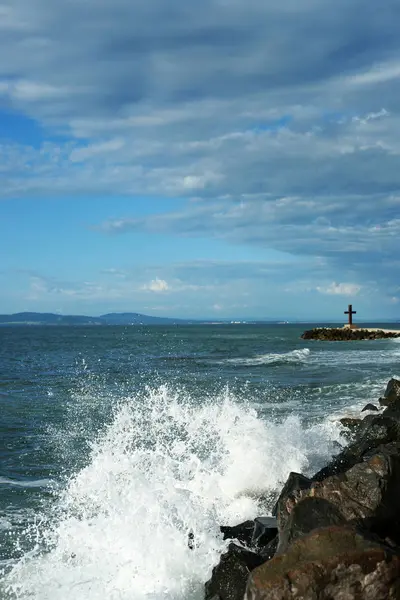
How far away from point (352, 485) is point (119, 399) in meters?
18.0

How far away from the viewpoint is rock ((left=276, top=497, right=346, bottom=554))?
223 inches

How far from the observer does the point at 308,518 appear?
5.77 m

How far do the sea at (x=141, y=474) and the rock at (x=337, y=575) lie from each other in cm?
244

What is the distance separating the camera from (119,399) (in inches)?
930

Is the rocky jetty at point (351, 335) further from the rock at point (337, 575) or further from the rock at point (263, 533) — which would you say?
the rock at point (337, 575)

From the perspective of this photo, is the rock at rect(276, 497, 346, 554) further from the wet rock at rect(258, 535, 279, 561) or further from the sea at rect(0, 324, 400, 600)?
the sea at rect(0, 324, 400, 600)

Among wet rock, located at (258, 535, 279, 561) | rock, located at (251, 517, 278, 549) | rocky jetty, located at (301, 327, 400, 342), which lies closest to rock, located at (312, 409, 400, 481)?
rock, located at (251, 517, 278, 549)

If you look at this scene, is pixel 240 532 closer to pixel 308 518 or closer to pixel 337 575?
pixel 308 518

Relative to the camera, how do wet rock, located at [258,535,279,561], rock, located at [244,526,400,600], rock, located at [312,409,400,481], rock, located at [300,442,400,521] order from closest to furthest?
1. rock, located at [244,526,400,600]
2. rock, located at [300,442,400,521]
3. wet rock, located at [258,535,279,561]
4. rock, located at [312,409,400,481]

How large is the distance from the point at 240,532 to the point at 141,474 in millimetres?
2344

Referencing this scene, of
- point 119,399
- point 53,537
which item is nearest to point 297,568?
point 53,537

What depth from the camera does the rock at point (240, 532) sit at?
7.64 metres

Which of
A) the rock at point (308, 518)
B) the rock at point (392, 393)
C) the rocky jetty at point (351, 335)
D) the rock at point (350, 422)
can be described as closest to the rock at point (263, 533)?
the rock at point (308, 518)

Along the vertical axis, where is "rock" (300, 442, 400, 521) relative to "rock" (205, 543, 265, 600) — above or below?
above
